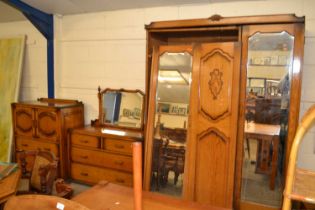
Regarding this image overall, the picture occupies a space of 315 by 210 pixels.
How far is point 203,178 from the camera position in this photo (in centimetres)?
226

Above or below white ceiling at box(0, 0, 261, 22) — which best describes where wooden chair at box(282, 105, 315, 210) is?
below

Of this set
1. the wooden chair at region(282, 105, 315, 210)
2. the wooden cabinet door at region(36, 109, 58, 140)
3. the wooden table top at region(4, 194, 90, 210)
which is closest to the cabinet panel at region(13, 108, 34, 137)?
the wooden cabinet door at region(36, 109, 58, 140)

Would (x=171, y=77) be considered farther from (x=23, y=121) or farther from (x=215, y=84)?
(x=23, y=121)

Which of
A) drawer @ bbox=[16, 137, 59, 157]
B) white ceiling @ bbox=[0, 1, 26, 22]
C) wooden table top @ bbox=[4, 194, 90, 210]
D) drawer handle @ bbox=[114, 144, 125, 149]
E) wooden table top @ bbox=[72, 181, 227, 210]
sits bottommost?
drawer @ bbox=[16, 137, 59, 157]

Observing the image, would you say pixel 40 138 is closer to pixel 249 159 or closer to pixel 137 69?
pixel 137 69

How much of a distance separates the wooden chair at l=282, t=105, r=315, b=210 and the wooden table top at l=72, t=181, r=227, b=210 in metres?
0.47

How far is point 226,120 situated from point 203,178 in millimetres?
565

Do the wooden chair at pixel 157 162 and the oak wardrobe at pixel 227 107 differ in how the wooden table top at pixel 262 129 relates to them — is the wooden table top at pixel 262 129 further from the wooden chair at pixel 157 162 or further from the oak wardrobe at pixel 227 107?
the wooden chair at pixel 157 162

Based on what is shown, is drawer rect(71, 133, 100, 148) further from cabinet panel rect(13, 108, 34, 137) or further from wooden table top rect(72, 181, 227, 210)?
wooden table top rect(72, 181, 227, 210)

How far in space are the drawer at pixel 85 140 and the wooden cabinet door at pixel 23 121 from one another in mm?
610

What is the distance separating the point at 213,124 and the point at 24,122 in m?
2.48

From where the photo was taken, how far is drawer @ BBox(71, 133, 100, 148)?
298 cm

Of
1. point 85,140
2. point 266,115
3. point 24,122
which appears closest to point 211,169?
point 266,115

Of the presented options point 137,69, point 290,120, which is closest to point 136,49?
point 137,69
